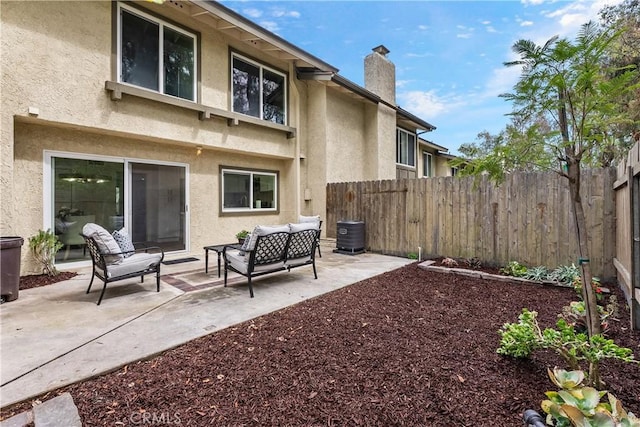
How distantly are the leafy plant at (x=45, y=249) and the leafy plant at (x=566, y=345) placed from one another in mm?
7402

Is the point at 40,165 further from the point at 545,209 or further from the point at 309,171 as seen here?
the point at 545,209

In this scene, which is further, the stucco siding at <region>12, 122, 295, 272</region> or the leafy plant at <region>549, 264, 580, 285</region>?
the stucco siding at <region>12, 122, 295, 272</region>

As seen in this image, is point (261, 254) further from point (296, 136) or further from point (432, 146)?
point (432, 146)

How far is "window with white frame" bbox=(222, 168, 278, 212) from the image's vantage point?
8844mm

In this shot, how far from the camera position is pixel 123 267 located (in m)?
4.50

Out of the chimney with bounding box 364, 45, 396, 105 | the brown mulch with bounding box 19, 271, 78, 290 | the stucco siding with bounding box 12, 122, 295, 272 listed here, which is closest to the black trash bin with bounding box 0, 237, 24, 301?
the brown mulch with bounding box 19, 271, 78, 290

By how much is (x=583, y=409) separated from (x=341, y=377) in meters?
1.59

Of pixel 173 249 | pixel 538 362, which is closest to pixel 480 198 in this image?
pixel 538 362

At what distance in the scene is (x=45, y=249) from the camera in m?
5.67

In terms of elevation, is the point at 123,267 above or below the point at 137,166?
below

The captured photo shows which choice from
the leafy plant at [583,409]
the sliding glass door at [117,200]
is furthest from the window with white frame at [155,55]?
the leafy plant at [583,409]

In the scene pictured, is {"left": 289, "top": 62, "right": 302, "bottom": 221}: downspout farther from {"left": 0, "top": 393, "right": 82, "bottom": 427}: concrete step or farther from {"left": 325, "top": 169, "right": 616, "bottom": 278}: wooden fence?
{"left": 0, "top": 393, "right": 82, "bottom": 427}: concrete step

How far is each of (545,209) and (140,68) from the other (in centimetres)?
909

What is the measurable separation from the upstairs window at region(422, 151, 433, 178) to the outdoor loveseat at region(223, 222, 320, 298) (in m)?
13.5
